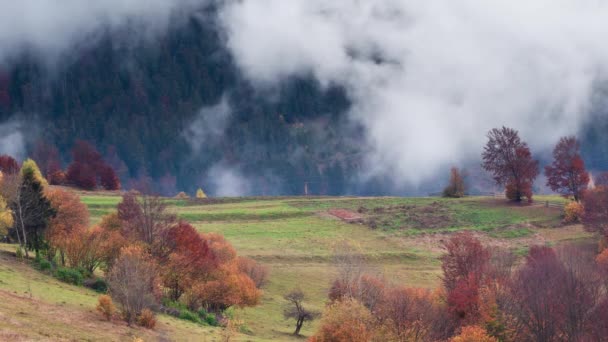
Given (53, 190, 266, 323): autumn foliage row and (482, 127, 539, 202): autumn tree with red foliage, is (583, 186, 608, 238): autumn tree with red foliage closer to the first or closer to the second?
(482, 127, 539, 202): autumn tree with red foliage

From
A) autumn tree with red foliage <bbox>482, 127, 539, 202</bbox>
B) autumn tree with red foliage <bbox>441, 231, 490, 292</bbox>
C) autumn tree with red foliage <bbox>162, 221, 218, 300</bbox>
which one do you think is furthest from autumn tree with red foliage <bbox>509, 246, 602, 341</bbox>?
autumn tree with red foliage <bbox>482, 127, 539, 202</bbox>

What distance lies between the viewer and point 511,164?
8794cm

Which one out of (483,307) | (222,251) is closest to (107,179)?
(222,251)

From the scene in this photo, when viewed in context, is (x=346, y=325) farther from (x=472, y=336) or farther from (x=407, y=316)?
(x=472, y=336)

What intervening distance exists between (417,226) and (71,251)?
155 feet

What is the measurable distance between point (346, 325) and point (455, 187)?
71657 mm

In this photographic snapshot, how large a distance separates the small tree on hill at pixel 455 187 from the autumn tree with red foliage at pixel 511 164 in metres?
10.5

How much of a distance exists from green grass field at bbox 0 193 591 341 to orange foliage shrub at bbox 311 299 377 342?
762 centimetres

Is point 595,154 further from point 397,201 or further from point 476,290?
point 476,290

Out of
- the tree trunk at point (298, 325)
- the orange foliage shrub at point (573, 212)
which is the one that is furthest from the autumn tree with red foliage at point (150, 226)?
the orange foliage shrub at point (573, 212)

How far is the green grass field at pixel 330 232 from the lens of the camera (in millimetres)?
54134

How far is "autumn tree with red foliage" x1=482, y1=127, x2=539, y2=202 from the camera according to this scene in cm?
8756

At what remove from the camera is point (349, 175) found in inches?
7426

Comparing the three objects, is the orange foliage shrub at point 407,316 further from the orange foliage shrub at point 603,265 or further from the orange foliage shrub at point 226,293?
the orange foliage shrub at point 603,265
